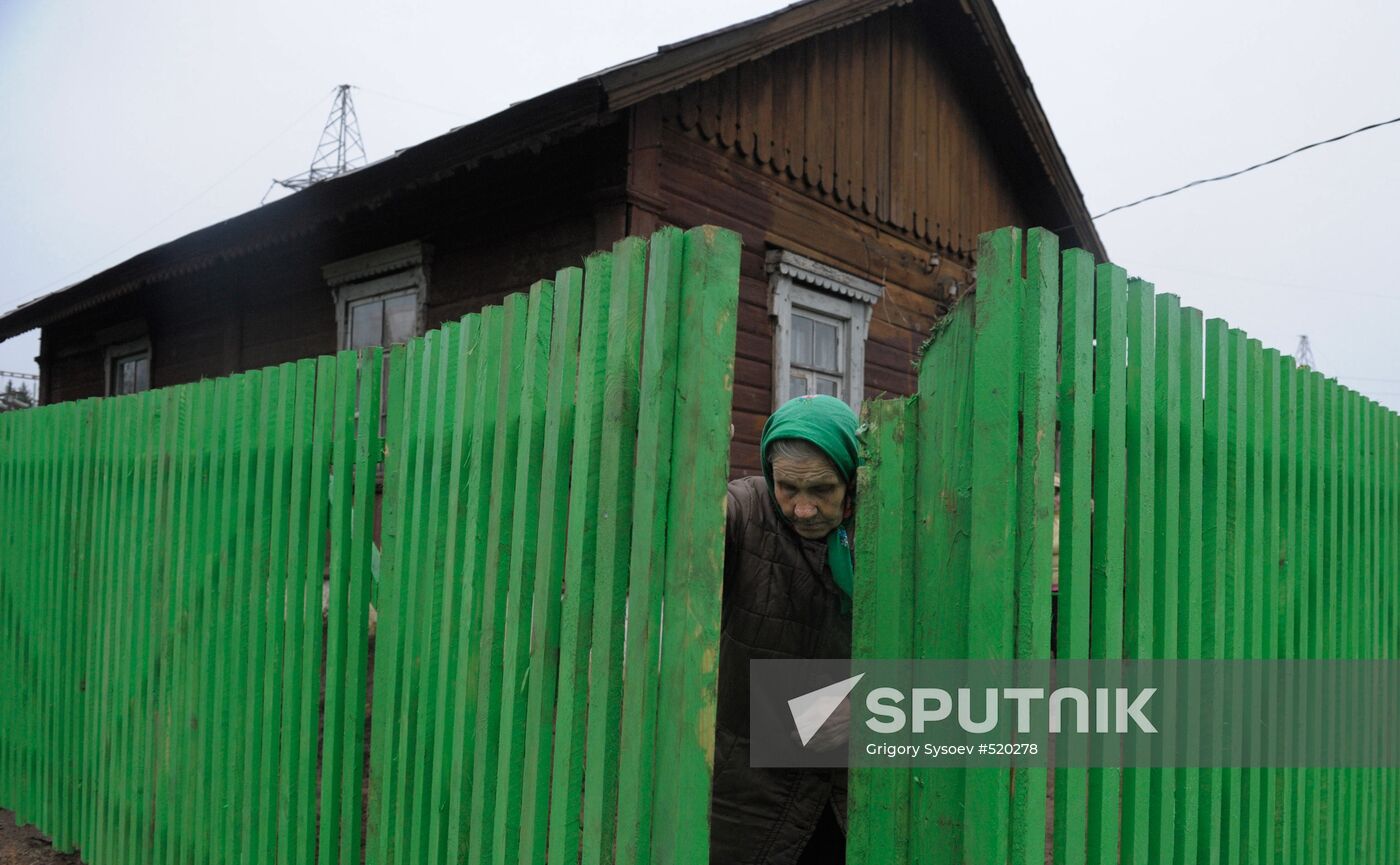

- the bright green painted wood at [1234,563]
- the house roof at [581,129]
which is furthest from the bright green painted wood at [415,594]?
the house roof at [581,129]

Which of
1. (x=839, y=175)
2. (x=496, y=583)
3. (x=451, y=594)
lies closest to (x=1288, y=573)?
(x=496, y=583)

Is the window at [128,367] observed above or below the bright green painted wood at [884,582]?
above

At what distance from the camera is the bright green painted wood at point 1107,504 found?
175cm

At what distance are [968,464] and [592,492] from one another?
0.76 metres

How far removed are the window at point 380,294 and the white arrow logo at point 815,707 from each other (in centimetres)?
639

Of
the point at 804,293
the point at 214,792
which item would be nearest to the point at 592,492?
the point at 214,792

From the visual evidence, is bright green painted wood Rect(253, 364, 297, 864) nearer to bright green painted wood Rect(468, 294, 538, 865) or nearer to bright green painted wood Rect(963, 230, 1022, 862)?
bright green painted wood Rect(468, 294, 538, 865)

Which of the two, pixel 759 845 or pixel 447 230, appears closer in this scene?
pixel 759 845

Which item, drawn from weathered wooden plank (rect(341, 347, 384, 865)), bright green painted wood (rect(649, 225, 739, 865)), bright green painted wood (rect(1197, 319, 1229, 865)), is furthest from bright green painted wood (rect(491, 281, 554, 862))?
bright green painted wood (rect(1197, 319, 1229, 865))

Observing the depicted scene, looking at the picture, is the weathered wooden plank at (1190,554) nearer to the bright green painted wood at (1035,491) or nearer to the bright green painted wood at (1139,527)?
the bright green painted wood at (1139,527)

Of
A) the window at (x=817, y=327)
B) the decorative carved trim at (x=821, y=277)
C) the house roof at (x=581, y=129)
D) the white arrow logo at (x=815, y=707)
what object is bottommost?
the white arrow logo at (x=815, y=707)

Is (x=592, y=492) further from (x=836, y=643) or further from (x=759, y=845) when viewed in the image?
(x=759, y=845)

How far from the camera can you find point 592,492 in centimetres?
188

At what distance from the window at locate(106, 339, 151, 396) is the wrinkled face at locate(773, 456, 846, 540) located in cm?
1192
